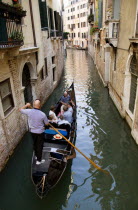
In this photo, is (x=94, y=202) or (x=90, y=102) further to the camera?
(x=90, y=102)

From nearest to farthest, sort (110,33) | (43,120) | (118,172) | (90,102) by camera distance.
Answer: (43,120)
(118,172)
(110,33)
(90,102)

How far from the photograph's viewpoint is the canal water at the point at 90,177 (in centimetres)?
389

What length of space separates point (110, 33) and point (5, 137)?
6.31m

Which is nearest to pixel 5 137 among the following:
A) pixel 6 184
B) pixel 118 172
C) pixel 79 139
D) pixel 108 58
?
pixel 6 184

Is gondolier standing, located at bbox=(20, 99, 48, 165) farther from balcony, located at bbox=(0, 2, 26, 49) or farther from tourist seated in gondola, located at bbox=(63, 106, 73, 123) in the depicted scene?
tourist seated in gondola, located at bbox=(63, 106, 73, 123)

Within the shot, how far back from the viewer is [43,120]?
3738mm

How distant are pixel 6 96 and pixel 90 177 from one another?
3204 mm

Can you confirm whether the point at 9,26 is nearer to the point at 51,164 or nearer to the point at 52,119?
the point at 52,119

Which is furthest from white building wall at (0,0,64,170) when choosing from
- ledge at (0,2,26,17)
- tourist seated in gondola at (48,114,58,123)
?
tourist seated in gondola at (48,114,58,123)

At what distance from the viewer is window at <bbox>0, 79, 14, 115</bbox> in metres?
4.85

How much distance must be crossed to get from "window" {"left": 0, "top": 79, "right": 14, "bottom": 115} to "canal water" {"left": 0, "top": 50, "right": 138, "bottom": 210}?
136cm

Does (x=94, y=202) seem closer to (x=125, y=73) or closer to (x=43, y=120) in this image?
(x=43, y=120)

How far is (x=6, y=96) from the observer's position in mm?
5062

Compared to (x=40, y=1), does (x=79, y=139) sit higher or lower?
lower
